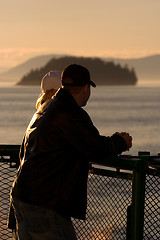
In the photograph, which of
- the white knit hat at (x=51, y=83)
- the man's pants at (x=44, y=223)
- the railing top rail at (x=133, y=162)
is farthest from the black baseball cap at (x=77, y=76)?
the white knit hat at (x=51, y=83)

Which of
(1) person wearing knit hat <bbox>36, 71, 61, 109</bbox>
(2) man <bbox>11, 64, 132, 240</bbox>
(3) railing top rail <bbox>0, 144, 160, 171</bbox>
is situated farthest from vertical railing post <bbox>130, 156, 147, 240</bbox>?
(1) person wearing knit hat <bbox>36, 71, 61, 109</bbox>

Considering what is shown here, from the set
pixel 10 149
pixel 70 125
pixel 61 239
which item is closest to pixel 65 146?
pixel 70 125

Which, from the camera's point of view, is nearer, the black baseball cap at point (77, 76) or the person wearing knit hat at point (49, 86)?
the black baseball cap at point (77, 76)

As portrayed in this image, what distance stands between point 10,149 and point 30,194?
1127 mm

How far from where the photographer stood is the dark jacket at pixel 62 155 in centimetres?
340

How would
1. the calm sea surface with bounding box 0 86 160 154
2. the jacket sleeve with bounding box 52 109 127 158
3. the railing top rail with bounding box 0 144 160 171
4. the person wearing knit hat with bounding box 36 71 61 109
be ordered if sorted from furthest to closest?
the calm sea surface with bounding box 0 86 160 154
the person wearing knit hat with bounding box 36 71 61 109
the railing top rail with bounding box 0 144 160 171
the jacket sleeve with bounding box 52 109 127 158

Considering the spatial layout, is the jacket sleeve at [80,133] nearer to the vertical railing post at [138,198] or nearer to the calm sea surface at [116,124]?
the vertical railing post at [138,198]

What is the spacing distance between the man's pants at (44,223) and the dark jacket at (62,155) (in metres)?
0.04

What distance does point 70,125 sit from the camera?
3395 mm

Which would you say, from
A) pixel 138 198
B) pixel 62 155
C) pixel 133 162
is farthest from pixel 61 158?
pixel 138 198

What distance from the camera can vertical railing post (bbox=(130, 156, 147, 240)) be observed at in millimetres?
3783

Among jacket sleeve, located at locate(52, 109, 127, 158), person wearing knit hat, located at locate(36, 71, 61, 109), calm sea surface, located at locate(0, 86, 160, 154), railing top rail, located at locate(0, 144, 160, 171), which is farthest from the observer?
calm sea surface, located at locate(0, 86, 160, 154)

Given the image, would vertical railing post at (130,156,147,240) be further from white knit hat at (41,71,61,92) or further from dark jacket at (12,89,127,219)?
white knit hat at (41,71,61,92)

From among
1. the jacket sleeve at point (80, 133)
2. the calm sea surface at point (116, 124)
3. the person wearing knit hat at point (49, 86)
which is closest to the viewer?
the jacket sleeve at point (80, 133)
